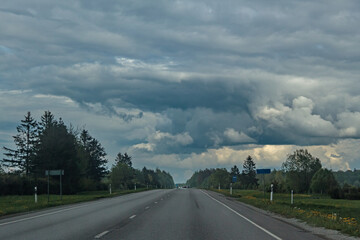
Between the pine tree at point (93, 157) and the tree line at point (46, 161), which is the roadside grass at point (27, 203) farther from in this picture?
the pine tree at point (93, 157)

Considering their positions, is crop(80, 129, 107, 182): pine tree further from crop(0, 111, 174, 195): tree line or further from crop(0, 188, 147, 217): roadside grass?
crop(0, 188, 147, 217): roadside grass

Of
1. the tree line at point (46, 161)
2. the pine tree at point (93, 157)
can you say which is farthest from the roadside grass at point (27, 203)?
the pine tree at point (93, 157)

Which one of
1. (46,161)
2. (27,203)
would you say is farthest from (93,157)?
(27,203)

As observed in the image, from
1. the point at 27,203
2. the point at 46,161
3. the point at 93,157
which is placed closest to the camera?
the point at 27,203

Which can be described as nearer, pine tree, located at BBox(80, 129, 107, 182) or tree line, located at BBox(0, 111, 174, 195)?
tree line, located at BBox(0, 111, 174, 195)

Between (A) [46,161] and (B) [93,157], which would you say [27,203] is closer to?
(A) [46,161]

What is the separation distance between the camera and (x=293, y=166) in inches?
6708

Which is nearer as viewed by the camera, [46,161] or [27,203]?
[27,203]

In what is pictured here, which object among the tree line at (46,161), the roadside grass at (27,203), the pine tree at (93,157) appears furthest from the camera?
the pine tree at (93,157)

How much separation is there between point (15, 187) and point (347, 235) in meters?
56.5

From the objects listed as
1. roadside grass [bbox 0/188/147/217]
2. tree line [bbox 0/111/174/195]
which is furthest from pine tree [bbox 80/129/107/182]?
roadside grass [bbox 0/188/147/217]

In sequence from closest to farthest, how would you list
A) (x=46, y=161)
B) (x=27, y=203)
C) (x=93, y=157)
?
1. (x=27, y=203)
2. (x=46, y=161)
3. (x=93, y=157)

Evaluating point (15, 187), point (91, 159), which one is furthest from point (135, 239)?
point (91, 159)

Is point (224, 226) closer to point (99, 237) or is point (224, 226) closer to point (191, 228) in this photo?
point (191, 228)
